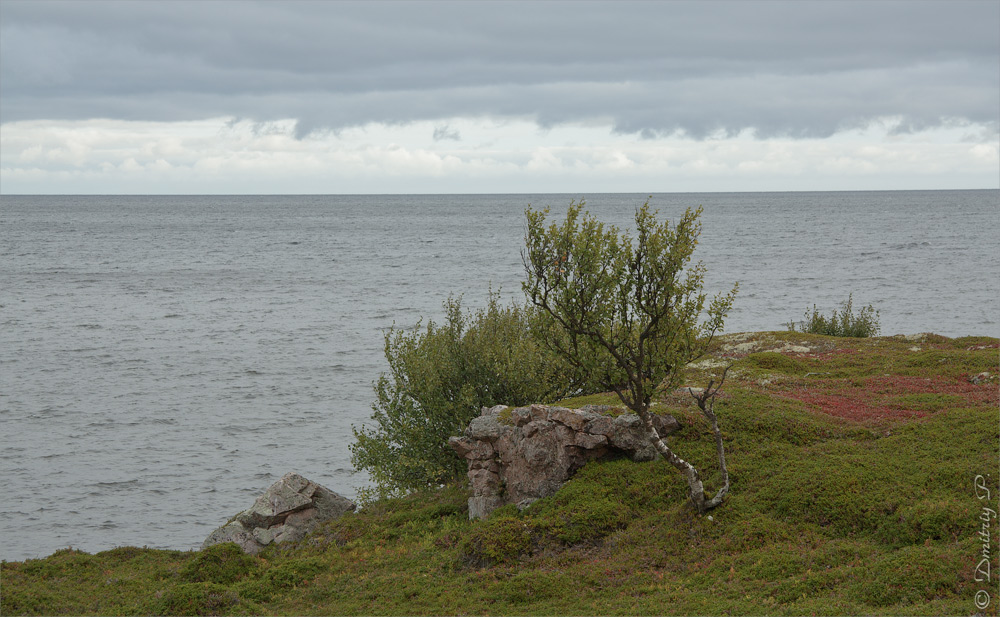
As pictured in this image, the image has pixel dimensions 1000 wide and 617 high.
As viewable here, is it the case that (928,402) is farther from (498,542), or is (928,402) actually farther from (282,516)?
(282,516)

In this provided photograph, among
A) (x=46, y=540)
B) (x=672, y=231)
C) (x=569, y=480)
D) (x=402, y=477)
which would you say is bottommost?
(x=46, y=540)

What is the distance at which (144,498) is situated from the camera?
39094mm

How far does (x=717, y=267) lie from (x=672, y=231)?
115 meters

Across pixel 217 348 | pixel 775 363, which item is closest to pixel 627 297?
pixel 775 363

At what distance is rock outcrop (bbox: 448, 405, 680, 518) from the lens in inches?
970

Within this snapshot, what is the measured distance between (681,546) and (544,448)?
17.6 ft

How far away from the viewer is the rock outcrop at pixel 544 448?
24641 mm

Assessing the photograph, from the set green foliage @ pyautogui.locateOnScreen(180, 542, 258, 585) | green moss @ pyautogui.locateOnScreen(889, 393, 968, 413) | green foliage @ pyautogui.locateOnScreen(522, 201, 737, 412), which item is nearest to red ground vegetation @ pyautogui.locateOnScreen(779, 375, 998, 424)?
green moss @ pyautogui.locateOnScreen(889, 393, 968, 413)

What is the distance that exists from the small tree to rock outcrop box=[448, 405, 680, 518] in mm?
3405

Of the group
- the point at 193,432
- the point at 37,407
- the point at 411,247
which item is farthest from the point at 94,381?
the point at 411,247

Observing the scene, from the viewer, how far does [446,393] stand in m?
32.2

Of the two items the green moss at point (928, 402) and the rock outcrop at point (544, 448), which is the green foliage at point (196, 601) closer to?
the rock outcrop at point (544, 448)

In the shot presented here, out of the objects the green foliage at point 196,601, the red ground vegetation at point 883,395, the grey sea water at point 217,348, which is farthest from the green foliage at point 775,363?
the green foliage at point 196,601

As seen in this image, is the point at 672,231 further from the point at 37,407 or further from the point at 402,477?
the point at 37,407
